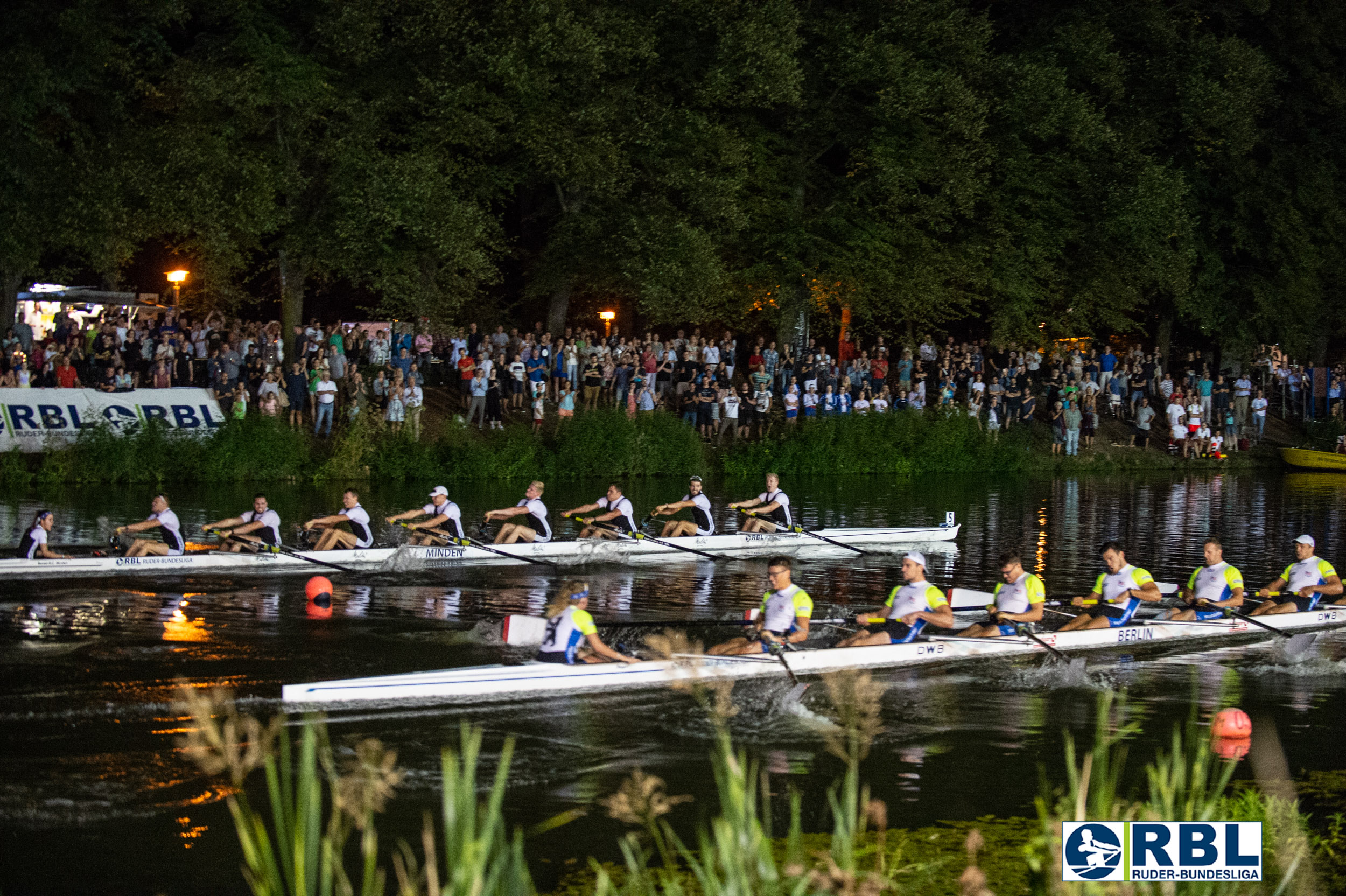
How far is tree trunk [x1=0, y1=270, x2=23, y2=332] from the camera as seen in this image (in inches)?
1281

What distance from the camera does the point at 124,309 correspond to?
121ft

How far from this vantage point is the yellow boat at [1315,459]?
42.8m

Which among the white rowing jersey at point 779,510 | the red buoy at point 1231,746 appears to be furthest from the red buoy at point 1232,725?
the white rowing jersey at point 779,510

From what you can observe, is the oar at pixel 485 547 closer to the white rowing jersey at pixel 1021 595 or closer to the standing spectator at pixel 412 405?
the white rowing jersey at pixel 1021 595

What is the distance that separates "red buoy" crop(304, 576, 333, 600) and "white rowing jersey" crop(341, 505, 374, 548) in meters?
2.62

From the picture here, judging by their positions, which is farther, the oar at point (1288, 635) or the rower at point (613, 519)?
the rower at point (613, 519)

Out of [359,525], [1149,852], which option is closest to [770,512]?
[359,525]

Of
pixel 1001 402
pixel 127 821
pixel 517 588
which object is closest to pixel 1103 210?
pixel 1001 402

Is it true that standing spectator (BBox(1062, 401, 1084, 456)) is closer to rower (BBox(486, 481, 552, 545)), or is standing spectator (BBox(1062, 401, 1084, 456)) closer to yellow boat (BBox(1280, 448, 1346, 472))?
yellow boat (BBox(1280, 448, 1346, 472))

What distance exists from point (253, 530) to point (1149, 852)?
1652 centimetres

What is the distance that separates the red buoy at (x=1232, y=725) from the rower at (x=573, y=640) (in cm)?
540

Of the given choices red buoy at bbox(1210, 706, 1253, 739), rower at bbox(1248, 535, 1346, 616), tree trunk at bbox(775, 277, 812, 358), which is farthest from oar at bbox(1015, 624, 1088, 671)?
tree trunk at bbox(775, 277, 812, 358)

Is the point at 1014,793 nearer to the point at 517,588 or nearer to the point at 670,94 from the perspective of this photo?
the point at 517,588

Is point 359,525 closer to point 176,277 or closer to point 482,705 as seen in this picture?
point 482,705
